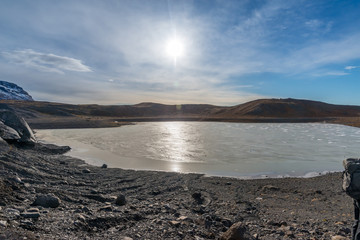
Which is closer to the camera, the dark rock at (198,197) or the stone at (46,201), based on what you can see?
the stone at (46,201)

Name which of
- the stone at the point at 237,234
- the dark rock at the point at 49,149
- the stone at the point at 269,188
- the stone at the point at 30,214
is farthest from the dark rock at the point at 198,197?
the dark rock at the point at 49,149

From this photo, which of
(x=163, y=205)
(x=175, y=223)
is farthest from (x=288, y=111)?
(x=175, y=223)

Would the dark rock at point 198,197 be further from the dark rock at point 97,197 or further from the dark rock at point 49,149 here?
the dark rock at point 49,149

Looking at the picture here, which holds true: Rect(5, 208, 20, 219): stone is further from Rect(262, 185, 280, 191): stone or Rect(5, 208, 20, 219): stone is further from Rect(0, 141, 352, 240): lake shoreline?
Rect(262, 185, 280, 191): stone

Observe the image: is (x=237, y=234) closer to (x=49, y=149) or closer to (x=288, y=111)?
(x=49, y=149)

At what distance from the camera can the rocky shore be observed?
4.63 metres

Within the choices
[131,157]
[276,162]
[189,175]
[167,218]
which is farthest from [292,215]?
[131,157]

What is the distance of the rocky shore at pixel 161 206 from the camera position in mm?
4629

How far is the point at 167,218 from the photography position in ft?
18.5

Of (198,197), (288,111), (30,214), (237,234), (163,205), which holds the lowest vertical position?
(198,197)

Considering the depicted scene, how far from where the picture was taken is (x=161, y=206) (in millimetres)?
6648

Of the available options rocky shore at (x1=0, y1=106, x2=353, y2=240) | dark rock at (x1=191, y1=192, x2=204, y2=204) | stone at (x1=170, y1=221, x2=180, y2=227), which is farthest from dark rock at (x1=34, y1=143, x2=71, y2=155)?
stone at (x1=170, y1=221, x2=180, y2=227)

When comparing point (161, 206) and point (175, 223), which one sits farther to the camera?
point (161, 206)

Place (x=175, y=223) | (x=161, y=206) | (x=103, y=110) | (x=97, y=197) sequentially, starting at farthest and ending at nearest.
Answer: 1. (x=103, y=110)
2. (x=97, y=197)
3. (x=161, y=206)
4. (x=175, y=223)
